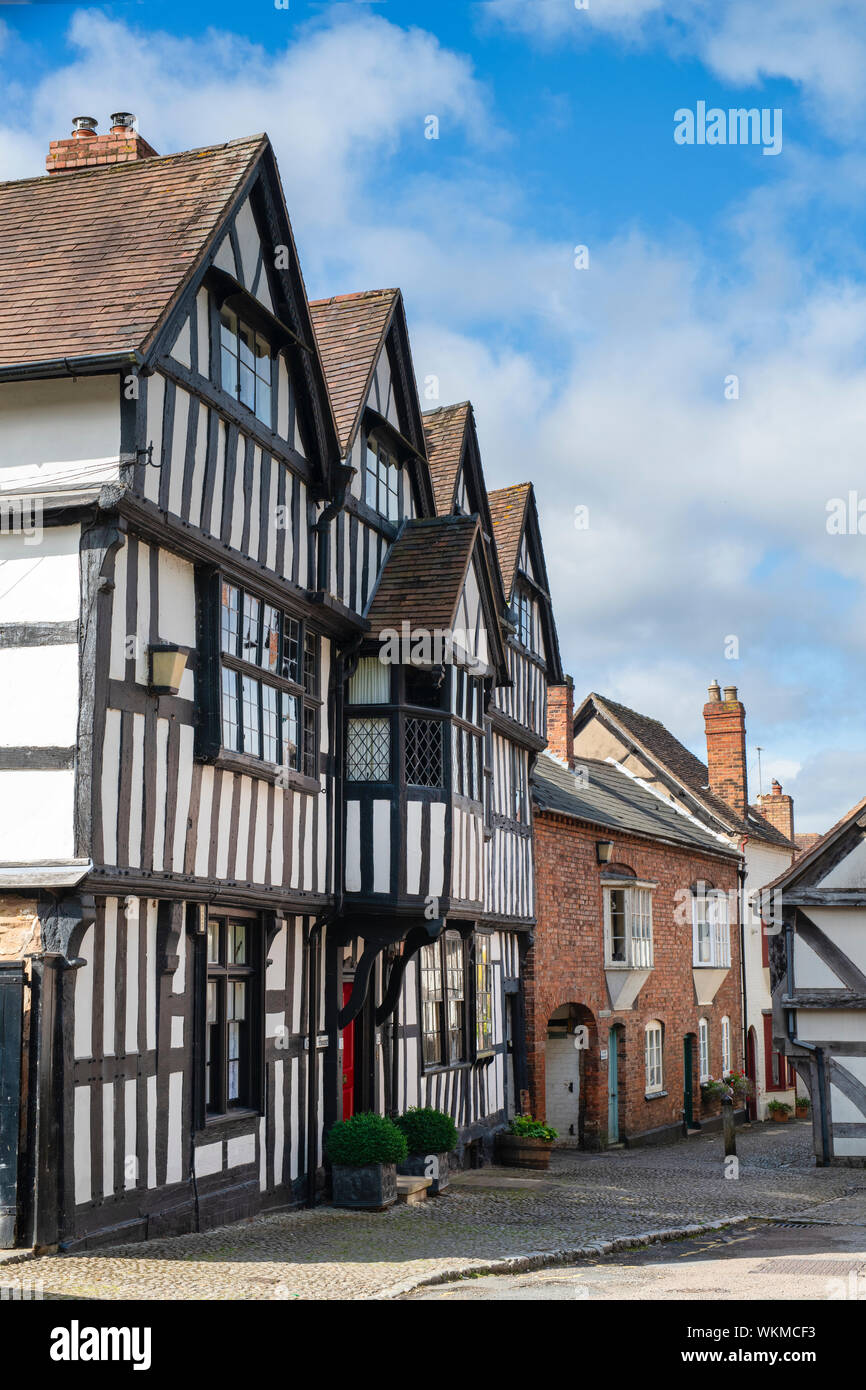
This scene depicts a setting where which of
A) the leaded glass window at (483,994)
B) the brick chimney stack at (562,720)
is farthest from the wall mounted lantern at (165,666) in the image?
the brick chimney stack at (562,720)

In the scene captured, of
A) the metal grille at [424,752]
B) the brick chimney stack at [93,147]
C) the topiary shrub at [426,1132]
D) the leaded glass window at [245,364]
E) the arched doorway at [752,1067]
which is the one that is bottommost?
the arched doorway at [752,1067]

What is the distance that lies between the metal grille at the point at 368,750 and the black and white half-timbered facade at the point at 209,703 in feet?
0.09

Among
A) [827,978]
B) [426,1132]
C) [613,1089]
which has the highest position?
[827,978]

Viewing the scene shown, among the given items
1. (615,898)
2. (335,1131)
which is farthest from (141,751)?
(615,898)

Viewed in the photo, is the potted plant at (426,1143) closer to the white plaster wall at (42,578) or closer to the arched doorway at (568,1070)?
the white plaster wall at (42,578)

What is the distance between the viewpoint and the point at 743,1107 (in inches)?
1226

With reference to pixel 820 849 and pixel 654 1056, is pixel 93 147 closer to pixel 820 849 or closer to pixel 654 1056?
pixel 820 849

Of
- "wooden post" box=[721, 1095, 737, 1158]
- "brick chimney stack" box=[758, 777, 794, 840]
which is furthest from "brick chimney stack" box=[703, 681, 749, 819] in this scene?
"wooden post" box=[721, 1095, 737, 1158]

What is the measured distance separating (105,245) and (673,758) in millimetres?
24478

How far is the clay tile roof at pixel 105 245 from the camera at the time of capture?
10.5 metres

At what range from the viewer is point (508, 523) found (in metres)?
21.3

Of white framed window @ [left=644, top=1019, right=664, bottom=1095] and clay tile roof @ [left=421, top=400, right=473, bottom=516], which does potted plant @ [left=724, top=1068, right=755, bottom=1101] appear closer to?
white framed window @ [left=644, top=1019, right=664, bottom=1095]

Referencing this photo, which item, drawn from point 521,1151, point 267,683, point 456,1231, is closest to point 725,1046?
point 521,1151
